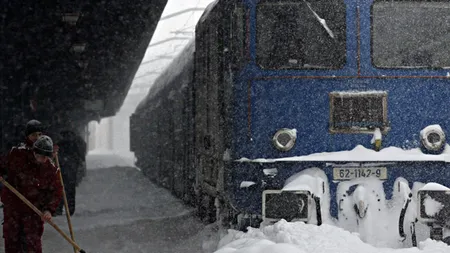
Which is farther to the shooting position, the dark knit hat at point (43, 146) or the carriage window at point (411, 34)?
the carriage window at point (411, 34)

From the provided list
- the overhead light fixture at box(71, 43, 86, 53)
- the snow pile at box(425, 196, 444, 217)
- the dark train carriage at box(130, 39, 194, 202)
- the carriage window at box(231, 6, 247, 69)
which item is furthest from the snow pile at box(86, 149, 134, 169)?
the snow pile at box(425, 196, 444, 217)

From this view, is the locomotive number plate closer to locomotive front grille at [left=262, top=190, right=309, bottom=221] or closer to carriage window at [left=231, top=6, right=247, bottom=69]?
locomotive front grille at [left=262, top=190, right=309, bottom=221]

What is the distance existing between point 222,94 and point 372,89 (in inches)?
63.3

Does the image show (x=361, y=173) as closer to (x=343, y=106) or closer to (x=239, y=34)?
(x=343, y=106)

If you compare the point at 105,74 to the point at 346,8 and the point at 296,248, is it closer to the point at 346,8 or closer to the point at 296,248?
the point at 346,8

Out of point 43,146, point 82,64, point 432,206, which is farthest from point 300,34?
point 82,64

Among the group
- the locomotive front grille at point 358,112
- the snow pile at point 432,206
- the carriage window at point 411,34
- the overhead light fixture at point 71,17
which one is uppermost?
the overhead light fixture at point 71,17

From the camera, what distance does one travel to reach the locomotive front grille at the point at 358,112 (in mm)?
7801

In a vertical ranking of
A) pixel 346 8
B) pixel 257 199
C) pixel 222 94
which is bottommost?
pixel 257 199

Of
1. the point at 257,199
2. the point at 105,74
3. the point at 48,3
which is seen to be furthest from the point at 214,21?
the point at 105,74

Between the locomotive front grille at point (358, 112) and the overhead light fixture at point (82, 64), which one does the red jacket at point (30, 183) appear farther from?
the overhead light fixture at point (82, 64)

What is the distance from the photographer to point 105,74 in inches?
925

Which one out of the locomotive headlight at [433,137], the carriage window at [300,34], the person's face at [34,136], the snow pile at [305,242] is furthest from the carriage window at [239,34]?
the person's face at [34,136]

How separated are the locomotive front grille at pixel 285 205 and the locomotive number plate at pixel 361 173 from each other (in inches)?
20.3
